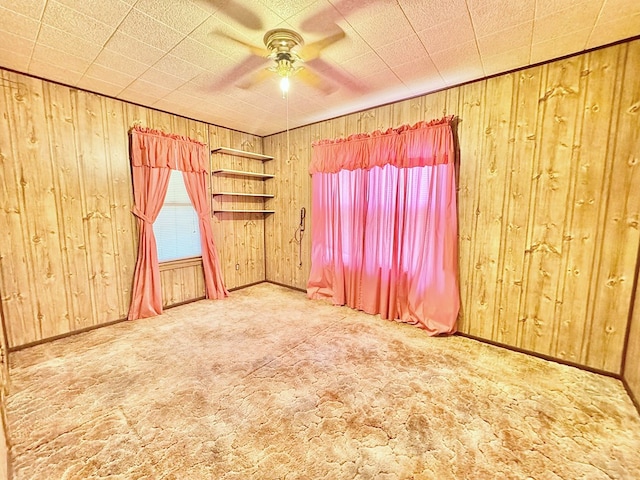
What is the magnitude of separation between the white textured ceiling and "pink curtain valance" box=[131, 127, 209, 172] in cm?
50

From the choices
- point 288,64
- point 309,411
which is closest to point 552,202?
point 288,64

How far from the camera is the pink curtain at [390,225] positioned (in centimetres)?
284

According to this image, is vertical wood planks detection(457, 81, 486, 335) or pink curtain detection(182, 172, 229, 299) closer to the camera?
vertical wood planks detection(457, 81, 486, 335)

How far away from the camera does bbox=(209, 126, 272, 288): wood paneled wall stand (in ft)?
13.7

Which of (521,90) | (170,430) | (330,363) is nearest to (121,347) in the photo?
(170,430)

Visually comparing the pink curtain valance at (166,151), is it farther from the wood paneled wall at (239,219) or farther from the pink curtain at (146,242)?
the wood paneled wall at (239,219)

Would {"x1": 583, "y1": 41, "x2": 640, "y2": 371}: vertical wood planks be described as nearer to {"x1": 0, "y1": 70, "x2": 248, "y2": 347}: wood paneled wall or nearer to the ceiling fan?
the ceiling fan

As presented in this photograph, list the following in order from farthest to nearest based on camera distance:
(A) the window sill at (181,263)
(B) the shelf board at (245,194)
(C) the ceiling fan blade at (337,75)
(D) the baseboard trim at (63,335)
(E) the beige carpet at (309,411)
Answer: (B) the shelf board at (245,194) → (A) the window sill at (181,263) → (D) the baseboard trim at (63,335) → (C) the ceiling fan blade at (337,75) → (E) the beige carpet at (309,411)

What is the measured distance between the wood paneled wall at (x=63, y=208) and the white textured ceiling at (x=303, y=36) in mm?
289

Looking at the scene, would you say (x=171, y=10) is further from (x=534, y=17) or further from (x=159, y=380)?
(x=159, y=380)

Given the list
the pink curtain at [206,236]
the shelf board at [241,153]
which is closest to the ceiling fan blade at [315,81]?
the shelf board at [241,153]

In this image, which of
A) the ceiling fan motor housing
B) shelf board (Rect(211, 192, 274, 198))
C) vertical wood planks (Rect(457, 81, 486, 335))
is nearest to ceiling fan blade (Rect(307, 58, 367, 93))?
the ceiling fan motor housing

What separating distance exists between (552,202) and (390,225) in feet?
4.87

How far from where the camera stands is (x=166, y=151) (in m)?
3.42
